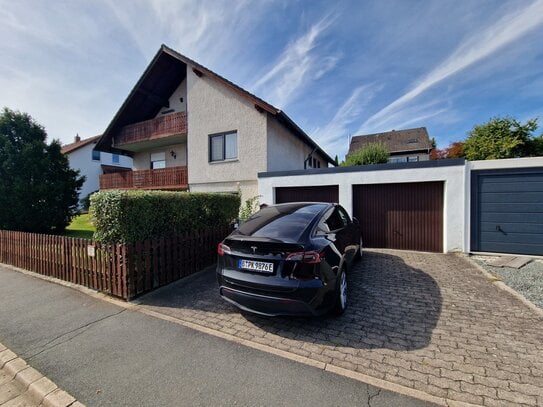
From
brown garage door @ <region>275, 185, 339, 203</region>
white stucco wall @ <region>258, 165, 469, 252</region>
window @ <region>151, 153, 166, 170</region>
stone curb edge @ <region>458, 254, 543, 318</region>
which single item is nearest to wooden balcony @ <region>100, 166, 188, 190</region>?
window @ <region>151, 153, 166, 170</region>

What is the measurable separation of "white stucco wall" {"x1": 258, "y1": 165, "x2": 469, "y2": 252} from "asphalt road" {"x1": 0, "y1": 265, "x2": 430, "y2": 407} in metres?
6.70

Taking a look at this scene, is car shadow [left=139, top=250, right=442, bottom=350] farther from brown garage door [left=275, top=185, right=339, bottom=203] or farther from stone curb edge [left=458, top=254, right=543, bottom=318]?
brown garage door [left=275, top=185, right=339, bottom=203]

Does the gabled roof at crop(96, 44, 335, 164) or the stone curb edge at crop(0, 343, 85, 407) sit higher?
the gabled roof at crop(96, 44, 335, 164)

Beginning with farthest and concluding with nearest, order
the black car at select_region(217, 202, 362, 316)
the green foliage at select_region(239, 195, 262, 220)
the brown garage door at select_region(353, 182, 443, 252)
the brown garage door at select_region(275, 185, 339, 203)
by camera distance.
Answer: the green foliage at select_region(239, 195, 262, 220)
the brown garage door at select_region(275, 185, 339, 203)
the brown garage door at select_region(353, 182, 443, 252)
the black car at select_region(217, 202, 362, 316)

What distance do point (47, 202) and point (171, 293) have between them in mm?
10745

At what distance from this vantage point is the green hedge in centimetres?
475

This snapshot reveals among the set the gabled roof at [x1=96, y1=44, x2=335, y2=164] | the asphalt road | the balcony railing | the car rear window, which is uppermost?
the gabled roof at [x1=96, y1=44, x2=335, y2=164]

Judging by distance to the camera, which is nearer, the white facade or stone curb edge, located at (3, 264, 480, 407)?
stone curb edge, located at (3, 264, 480, 407)

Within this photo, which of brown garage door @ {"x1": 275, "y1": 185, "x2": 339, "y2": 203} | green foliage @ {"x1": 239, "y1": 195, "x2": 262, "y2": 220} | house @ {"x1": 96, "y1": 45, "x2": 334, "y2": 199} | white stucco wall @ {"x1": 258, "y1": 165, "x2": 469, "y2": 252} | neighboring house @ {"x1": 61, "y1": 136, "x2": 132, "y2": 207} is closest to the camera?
white stucco wall @ {"x1": 258, "y1": 165, "x2": 469, "y2": 252}

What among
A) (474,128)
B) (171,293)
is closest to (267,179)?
(171,293)

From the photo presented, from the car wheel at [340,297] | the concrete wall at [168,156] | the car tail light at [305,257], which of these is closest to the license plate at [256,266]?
the car tail light at [305,257]

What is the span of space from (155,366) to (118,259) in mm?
2492

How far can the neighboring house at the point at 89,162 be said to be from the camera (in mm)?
26203

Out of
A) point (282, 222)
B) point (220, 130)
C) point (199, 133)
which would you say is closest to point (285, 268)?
point (282, 222)
